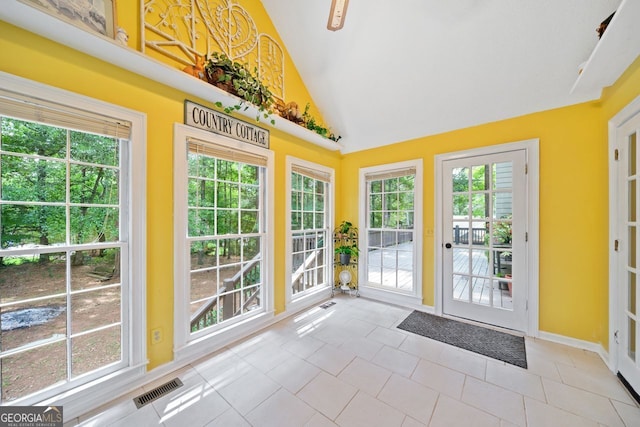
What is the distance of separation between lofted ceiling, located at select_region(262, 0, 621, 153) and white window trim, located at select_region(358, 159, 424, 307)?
48 centimetres

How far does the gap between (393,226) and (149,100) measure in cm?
317

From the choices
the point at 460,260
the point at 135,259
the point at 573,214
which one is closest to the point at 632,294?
the point at 573,214

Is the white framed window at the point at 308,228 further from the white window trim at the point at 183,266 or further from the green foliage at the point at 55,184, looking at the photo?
the green foliage at the point at 55,184

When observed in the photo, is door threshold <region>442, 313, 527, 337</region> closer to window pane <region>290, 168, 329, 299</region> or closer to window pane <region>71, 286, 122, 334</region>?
window pane <region>290, 168, 329, 299</region>

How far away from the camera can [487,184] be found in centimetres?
273

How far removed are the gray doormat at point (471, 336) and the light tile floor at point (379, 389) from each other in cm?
10

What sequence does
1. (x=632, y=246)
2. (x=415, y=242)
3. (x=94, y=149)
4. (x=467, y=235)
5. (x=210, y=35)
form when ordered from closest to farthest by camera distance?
(x=94, y=149) → (x=632, y=246) → (x=210, y=35) → (x=467, y=235) → (x=415, y=242)

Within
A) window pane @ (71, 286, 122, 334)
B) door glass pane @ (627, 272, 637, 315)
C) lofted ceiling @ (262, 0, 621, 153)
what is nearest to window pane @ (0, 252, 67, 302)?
window pane @ (71, 286, 122, 334)

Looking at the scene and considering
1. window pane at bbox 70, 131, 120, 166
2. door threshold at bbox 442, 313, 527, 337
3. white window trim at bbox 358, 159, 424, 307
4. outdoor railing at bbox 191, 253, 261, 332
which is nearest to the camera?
window pane at bbox 70, 131, 120, 166

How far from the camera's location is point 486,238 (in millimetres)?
2742

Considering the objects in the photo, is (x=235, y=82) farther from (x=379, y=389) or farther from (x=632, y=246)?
(x=632, y=246)

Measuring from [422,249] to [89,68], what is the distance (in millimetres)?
3688

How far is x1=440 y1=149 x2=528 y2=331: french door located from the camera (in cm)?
256

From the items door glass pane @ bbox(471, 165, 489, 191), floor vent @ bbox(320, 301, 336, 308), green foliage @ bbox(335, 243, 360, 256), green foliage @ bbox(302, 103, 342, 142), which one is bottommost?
floor vent @ bbox(320, 301, 336, 308)
